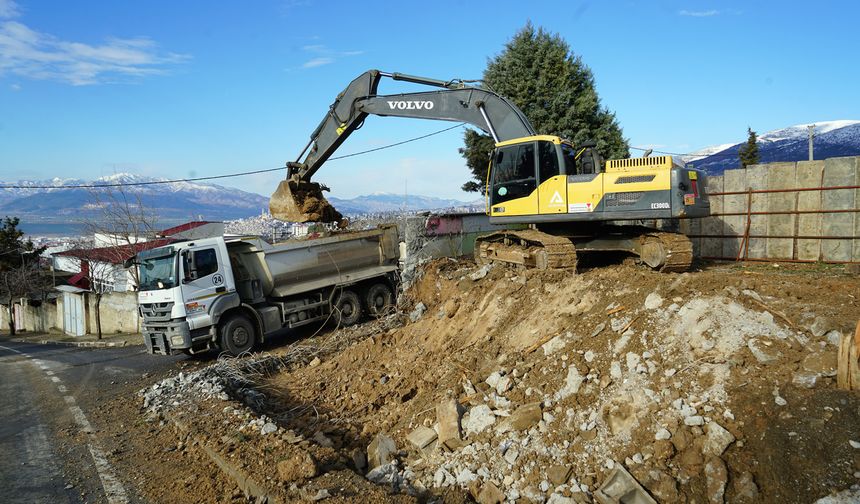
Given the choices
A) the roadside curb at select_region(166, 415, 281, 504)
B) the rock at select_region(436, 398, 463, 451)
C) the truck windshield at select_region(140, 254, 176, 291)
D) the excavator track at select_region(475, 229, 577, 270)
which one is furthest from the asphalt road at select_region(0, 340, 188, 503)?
the excavator track at select_region(475, 229, 577, 270)

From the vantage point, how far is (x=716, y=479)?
383 centimetres

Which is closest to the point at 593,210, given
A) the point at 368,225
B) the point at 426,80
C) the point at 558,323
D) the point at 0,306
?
the point at 558,323

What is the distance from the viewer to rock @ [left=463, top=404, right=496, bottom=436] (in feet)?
17.2

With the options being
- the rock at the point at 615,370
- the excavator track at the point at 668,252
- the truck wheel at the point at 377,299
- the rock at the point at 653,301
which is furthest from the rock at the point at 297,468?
the truck wheel at the point at 377,299

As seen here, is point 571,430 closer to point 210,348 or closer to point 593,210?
point 593,210

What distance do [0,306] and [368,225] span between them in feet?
106

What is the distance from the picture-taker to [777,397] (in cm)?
419

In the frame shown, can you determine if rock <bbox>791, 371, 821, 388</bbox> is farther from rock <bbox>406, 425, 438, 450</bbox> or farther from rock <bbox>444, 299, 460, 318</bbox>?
rock <bbox>444, 299, 460, 318</bbox>

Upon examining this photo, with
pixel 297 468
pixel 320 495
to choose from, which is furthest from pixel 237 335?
pixel 320 495

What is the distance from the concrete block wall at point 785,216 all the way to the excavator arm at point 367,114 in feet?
20.1

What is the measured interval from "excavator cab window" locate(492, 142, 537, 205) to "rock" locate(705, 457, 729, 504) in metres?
6.64

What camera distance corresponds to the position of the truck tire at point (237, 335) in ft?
37.9

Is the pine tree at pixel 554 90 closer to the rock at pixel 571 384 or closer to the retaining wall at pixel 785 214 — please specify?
the retaining wall at pixel 785 214

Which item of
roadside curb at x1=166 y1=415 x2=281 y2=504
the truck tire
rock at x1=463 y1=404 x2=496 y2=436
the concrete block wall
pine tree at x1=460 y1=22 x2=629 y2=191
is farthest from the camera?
pine tree at x1=460 y1=22 x2=629 y2=191
